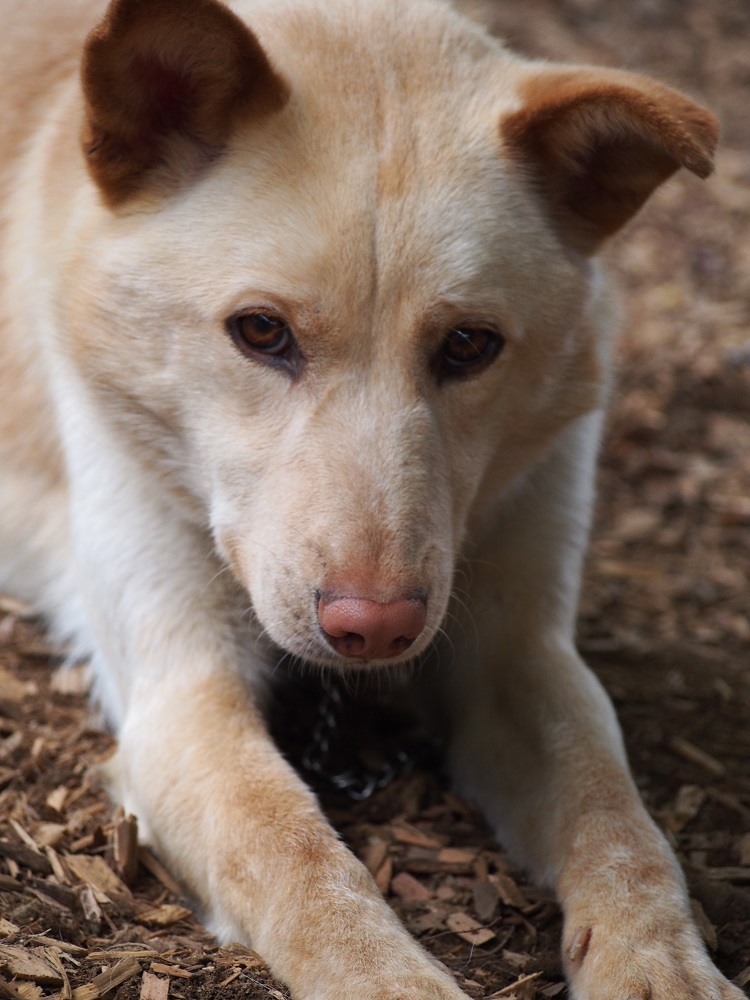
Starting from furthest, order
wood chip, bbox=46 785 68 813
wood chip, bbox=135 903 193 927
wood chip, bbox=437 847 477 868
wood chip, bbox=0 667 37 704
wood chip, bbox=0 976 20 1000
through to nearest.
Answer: wood chip, bbox=0 667 37 704 → wood chip, bbox=46 785 68 813 → wood chip, bbox=437 847 477 868 → wood chip, bbox=135 903 193 927 → wood chip, bbox=0 976 20 1000

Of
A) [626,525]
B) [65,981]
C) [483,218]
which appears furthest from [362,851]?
[626,525]

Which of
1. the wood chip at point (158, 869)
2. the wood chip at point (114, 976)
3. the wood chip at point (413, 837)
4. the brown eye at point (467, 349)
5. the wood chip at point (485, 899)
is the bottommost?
the wood chip at point (413, 837)

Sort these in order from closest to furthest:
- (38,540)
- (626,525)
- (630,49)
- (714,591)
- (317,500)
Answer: (317,500), (38,540), (714,591), (626,525), (630,49)

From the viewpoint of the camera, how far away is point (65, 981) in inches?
105

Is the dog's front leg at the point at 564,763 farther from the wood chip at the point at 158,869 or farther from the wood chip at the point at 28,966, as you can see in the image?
the wood chip at the point at 28,966

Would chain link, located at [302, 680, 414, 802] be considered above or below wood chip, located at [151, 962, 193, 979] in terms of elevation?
below

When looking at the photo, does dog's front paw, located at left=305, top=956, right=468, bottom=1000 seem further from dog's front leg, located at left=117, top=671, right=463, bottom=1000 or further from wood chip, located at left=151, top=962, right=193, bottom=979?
wood chip, located at left=151, top=962, right=193, bottom=979

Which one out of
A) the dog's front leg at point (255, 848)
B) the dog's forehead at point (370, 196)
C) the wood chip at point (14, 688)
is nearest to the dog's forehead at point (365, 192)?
the dog's forehead at point (370, 196)

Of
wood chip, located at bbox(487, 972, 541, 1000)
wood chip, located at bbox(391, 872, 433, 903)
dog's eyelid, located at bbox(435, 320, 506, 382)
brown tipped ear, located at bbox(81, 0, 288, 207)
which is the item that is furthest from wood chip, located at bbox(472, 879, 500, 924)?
brown tipped ear, located at bbox(81, 0, 288, 207)

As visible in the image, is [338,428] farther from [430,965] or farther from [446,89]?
[430,965]

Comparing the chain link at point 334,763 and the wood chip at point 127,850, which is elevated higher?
the wood chip at point 127,850

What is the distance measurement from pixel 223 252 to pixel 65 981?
1.68 meters

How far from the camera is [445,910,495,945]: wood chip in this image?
3.11 meters

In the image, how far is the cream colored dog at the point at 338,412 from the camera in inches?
113
